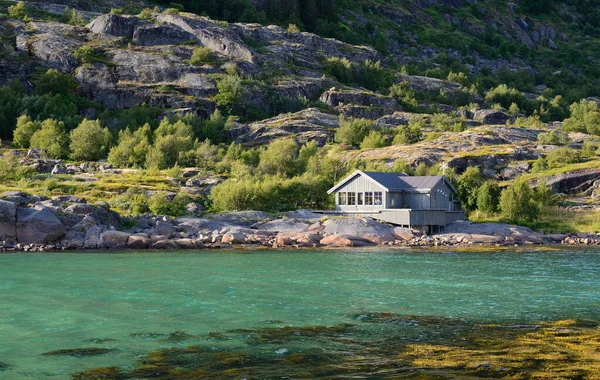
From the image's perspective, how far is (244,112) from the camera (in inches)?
4338

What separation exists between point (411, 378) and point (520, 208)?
53.2 metres

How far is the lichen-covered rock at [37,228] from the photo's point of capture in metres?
46.8

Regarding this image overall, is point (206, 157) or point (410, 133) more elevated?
point (410, 133)

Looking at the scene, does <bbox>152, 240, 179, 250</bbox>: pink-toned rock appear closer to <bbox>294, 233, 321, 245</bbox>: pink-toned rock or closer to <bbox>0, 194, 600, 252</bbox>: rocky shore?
<bbox>0, 194, 600, 252</bbox>: rocky shore

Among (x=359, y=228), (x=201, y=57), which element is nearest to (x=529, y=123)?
(x=201, y=57)

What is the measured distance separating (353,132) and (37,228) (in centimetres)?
5602

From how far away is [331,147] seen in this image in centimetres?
9131

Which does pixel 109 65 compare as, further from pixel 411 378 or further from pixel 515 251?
pixel 411 378

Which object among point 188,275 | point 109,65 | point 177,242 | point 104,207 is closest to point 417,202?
Answer: point 177,242

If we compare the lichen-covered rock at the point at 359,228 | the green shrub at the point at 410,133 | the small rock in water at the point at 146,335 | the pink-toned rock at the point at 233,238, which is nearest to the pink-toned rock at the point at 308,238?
the lichen-covered rock at the point at 359,228

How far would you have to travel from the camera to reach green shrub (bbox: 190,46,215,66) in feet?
386

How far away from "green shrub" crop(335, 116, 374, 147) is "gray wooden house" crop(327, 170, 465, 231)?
31872mm

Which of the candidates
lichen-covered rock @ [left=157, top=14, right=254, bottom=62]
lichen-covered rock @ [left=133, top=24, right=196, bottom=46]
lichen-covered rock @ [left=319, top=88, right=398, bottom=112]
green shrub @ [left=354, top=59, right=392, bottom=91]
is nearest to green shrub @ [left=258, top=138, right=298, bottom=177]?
lichen-covered rock @ [left=319, top=88, right=398, bottom=112]

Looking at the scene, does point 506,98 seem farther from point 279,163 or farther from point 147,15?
point 147,15
